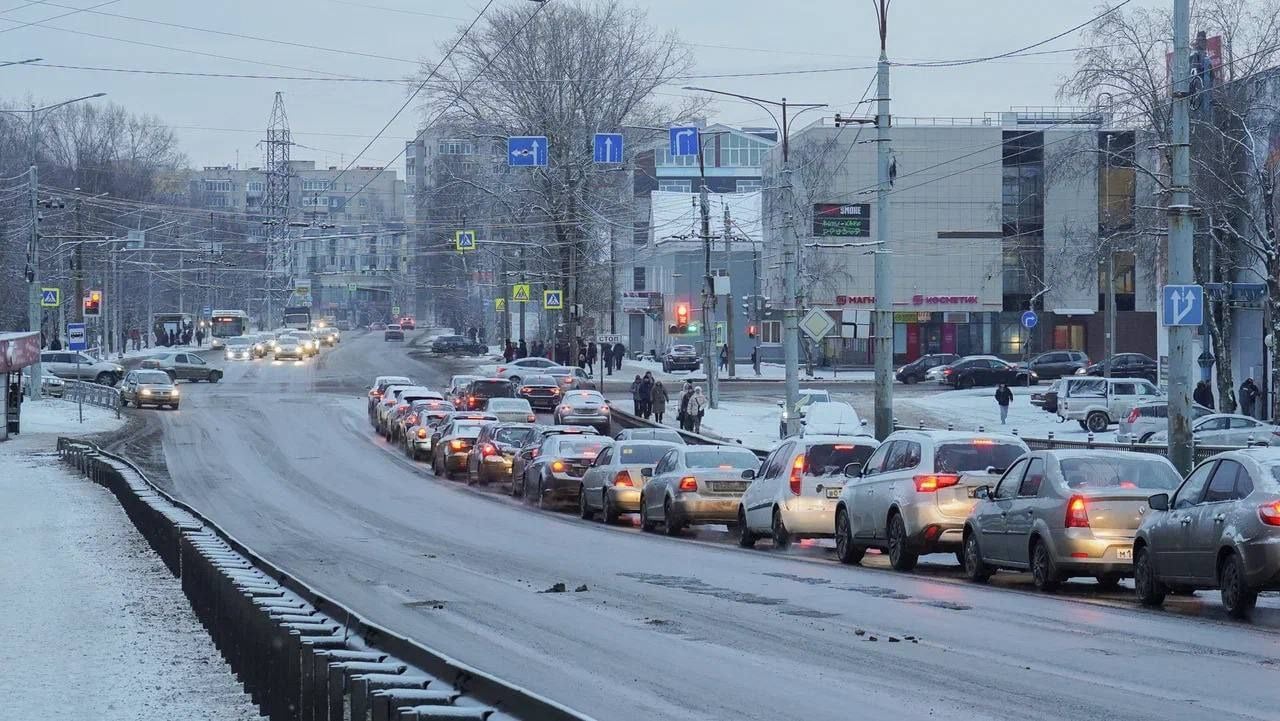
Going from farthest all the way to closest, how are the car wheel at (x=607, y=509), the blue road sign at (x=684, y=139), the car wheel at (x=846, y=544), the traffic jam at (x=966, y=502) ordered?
the blue road sign at (x=684, y=139)
the car wheel at (x=607, y=509)
the car wheel at (x=846, y=544)
the traffic jam at (x=966, y=502)

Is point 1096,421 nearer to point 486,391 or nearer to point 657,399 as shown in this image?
point 657,399

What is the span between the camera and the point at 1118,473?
18578mm

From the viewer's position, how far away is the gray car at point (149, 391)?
67125mm

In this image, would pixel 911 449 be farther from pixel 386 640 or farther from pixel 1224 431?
pixel 1224 431

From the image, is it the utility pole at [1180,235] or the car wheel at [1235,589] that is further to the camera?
the utility pole at [1180,235]

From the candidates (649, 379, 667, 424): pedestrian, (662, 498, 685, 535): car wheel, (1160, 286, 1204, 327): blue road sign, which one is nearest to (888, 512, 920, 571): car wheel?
(1160, 286, 1204, 327): blue road sign

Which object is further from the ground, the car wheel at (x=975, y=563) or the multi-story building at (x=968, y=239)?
the multi-story building at (x=968, y=239)

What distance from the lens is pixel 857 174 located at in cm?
9594

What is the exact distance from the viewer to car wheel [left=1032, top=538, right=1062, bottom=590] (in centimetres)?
1814

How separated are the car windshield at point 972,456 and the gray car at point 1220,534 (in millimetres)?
4318

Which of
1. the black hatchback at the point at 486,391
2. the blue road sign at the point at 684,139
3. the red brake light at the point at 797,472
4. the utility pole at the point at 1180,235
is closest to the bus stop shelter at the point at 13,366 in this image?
the black hatchback at the point at 486,391

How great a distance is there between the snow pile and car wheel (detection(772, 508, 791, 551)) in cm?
823

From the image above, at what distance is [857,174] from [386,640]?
3476 inches

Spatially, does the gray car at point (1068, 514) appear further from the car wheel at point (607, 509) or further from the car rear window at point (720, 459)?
the car wheel at point (607, 509)
